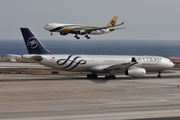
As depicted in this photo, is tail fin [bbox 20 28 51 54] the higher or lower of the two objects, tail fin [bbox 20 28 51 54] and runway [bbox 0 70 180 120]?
the higher

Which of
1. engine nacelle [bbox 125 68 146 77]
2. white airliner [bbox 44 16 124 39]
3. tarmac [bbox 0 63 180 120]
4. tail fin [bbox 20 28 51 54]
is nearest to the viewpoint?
tarmac [bbox 0 63 180 120]

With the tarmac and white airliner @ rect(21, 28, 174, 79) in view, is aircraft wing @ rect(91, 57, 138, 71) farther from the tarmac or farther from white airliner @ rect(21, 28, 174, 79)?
the tarmac

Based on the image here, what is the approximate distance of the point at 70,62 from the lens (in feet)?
136

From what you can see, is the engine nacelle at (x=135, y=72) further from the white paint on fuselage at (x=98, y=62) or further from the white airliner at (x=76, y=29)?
the white airliner at (x=76, y=29)

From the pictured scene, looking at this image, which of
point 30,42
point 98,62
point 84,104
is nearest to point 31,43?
point 30,42

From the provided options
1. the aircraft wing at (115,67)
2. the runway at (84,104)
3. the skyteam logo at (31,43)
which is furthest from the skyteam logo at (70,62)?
the runway at (84,104)

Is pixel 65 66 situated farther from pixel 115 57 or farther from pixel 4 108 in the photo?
pixel 4 108

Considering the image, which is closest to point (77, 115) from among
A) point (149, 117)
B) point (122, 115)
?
point (122, 115)

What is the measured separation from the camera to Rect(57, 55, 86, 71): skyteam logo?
4090 centimetres

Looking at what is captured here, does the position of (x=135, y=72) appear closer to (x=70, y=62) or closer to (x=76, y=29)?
(x=70, y=62)

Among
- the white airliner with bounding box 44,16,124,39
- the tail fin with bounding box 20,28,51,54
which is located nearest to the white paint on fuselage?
the tail fin with bounding box 20,28,51,54

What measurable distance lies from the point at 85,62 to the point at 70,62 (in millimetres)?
2565

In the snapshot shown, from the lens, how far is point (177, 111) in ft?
65.2

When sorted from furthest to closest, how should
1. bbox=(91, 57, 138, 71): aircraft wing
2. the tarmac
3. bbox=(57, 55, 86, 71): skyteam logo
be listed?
bbox=(91, 57, 138, 71): aircraft wing < bbox=(57, 55, 86, 71): skyteam logo < the tarmac
